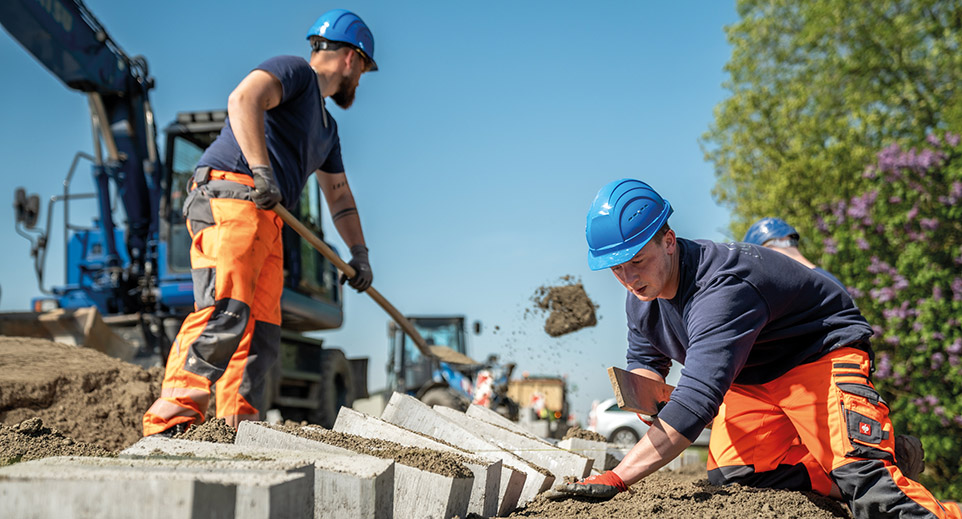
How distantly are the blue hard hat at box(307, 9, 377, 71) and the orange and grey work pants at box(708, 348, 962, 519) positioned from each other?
2.31 metres

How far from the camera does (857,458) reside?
2662 mm

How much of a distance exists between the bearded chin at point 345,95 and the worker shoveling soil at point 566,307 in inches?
71.7

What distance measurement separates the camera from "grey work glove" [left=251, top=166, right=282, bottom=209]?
324 cm

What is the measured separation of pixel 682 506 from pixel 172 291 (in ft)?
21.0

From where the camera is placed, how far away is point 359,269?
4.39 metres

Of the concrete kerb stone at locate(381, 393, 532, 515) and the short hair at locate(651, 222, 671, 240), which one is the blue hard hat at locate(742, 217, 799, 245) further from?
the concrete kerb stone at locate(381, 393, 532, 515)

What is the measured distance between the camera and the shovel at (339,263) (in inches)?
140

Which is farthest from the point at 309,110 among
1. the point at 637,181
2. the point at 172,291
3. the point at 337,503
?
the point at 172,291

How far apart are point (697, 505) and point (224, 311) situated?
1944 mm

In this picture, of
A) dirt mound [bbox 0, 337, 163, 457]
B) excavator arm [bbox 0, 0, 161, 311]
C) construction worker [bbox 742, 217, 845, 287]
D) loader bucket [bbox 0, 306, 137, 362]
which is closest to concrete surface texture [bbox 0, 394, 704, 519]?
dirt mound [bbox 0, 337, 163, 457]

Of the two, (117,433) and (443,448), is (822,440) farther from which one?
(117,433)

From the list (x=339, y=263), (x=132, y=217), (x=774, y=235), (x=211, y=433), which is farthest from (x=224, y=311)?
(x=132, y=217)

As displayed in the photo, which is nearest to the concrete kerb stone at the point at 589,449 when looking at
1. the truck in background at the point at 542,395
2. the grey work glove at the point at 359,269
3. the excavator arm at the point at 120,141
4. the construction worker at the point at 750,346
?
the construction worker at the point at 750,346

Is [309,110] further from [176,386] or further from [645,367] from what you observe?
[645,367]
